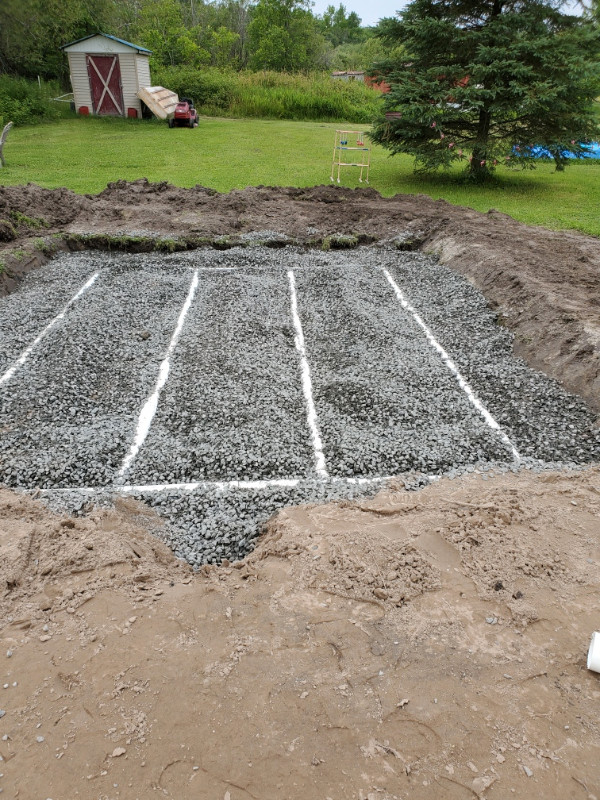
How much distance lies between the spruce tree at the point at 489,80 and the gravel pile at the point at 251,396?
7.28 metres

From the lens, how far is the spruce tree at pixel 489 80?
43.2ft

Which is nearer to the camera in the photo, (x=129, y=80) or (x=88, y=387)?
(x=88, y=387)

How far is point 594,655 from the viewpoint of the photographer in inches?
109

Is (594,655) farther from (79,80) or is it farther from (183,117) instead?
(79,80)

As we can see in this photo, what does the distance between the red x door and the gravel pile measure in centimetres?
2043

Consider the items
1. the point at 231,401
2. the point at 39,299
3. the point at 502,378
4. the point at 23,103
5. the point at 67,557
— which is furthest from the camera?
the point at 23,103

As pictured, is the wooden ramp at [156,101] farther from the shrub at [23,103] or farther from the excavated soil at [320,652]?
the excavated soil at [320,652]

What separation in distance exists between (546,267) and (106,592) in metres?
8.60

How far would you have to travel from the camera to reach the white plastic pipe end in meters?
2.75

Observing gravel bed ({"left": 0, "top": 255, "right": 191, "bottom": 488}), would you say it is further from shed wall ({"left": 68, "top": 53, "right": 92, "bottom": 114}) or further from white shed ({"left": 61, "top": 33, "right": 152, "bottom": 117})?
shed wall ({"left": 68, "top": 53, "right": 92, "bottom": 114})

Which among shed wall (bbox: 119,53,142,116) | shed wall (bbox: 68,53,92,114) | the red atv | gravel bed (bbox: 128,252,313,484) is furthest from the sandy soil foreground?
shed wall (bbox: 68,53,92,114)

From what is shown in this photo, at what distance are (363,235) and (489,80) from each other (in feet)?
21.8

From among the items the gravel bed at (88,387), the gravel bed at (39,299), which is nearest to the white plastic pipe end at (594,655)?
the gravel bed at (88,387)

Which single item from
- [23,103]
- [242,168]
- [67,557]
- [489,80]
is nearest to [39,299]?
[67,557]
